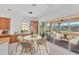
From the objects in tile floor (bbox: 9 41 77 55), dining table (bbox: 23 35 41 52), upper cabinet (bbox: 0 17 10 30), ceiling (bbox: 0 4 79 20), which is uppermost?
ceiling (bbox: 0 4 79 20)

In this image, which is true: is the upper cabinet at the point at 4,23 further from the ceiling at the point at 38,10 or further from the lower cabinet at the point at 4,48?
the lower cabinet at the point at 4,48

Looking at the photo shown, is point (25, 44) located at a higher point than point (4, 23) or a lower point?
lower

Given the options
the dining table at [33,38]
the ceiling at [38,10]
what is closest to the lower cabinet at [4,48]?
the dining table at [33,38]

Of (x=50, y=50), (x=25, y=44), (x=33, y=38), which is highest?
(x=33, y=38)

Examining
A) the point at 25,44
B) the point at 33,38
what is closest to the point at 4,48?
the point at 25,44

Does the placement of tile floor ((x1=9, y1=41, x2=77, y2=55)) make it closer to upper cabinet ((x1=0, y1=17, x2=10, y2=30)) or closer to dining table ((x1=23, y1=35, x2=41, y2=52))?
dining table ((x1=23, y1=35, x2=41, y2=52))

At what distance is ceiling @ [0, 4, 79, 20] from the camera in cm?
232

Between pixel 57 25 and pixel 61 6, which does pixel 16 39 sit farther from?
pixel 61 6

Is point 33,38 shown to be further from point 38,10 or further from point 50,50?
point 38,10

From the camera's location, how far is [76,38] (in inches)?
90.1

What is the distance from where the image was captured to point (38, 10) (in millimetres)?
2354

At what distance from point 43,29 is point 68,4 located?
63 centimetres

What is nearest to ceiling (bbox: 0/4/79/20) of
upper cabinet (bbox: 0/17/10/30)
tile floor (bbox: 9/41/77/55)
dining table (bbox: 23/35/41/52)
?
upper cabinet (bbox: 0/17/10/30)
